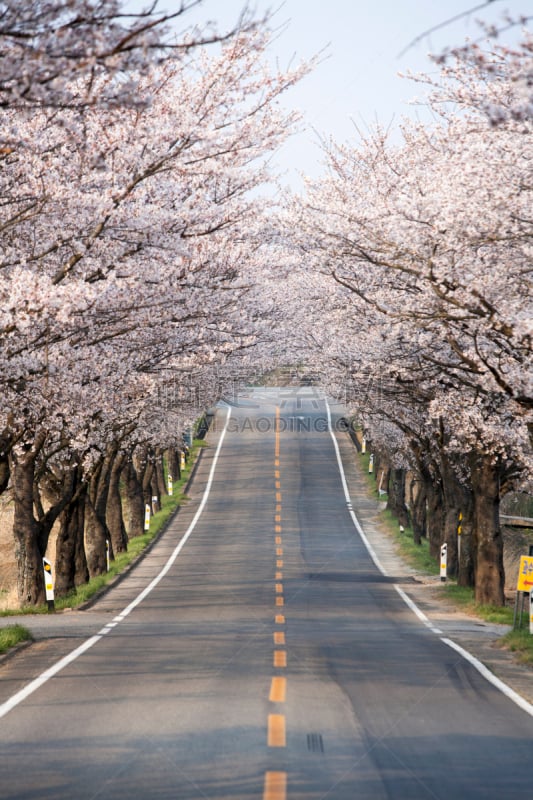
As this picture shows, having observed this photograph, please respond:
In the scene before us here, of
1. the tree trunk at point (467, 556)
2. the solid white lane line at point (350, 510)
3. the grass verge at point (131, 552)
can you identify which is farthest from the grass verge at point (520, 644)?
the solid white lane line at point (350, 510)

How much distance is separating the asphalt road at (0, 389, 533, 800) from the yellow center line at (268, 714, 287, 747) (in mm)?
10

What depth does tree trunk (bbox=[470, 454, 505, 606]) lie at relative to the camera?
24.3m

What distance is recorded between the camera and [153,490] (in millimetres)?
56812

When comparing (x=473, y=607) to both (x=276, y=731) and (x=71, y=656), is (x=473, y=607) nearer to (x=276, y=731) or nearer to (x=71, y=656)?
(x=71, y=656)

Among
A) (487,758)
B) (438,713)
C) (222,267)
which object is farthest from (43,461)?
(487,758)

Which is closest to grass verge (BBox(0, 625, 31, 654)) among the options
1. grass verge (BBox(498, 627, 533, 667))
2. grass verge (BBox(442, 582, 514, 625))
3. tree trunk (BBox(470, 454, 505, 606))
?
grass verge (BBox(498, 627, 533, 667))

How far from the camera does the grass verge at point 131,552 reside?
80.5 feet

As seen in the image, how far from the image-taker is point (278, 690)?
12336mm

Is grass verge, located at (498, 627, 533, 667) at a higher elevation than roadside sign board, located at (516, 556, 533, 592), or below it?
below

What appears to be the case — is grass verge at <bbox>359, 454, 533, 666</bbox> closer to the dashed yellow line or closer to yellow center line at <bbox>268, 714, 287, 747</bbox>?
the dashed yellow line

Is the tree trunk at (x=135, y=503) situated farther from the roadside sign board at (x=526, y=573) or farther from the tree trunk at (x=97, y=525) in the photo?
the roadside sign board at (x=526, y=573)

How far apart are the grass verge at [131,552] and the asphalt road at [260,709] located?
1006 millimetres

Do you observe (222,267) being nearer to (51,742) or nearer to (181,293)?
(181,293)

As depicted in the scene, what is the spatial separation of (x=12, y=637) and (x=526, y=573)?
9.45m
